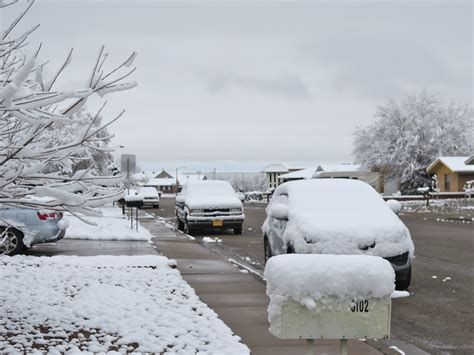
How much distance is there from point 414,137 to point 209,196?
1684 inches

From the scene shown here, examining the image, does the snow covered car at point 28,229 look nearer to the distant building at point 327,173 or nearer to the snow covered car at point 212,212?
the snow covered car at point 212,212

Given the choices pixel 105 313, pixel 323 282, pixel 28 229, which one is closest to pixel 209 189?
pixel 28 229

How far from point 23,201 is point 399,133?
190 ft

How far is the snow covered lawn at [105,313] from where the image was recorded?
18.9 feet

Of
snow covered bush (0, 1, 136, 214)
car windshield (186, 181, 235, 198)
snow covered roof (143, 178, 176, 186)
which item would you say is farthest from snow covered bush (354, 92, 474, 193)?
snow covered roof (143, 178, 176, 186)

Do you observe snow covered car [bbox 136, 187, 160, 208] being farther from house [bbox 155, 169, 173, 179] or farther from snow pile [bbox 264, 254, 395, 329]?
house [bbox 155, 169, 173, 179]

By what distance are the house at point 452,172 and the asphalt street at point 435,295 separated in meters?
37.8

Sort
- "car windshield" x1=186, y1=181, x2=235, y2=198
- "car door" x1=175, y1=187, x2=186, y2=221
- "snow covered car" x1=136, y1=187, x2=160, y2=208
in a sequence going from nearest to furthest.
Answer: "car windshield" x1=186, y1=181, x2=235, y2=198 < "car door" x1=175, y1=187, x2=186, y2=221 < "snow covered car" x1=136, y1=187, x2=160, y2=208

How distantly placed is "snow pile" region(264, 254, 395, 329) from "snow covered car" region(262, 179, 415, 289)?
4.49 m

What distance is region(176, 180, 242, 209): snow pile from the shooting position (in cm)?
1978

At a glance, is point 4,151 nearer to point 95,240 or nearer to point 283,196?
point 283,196

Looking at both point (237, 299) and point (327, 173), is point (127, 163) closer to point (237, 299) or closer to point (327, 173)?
point (237, 299)

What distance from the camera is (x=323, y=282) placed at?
372 centimetres

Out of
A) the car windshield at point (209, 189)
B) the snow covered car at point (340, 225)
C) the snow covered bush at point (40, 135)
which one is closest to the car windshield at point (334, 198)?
the snow covered car at point (340, 225)
